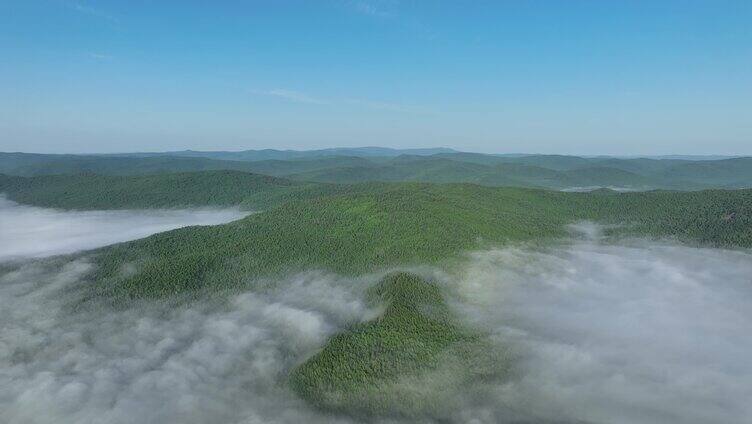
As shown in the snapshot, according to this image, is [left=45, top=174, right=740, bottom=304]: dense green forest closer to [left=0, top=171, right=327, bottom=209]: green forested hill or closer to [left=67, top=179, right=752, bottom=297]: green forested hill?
[left=67, top=179, right=752, bottom=297]: green forested hill

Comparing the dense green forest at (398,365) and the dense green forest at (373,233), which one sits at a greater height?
the dense green forest at (373,233)

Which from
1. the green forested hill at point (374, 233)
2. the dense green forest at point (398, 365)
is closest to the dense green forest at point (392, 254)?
the dense green forest at point (398, 365)

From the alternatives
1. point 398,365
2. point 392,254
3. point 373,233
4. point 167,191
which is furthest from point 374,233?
point 167,191

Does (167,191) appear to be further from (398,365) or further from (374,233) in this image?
(398,365)

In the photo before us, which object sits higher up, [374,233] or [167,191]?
[167,191]

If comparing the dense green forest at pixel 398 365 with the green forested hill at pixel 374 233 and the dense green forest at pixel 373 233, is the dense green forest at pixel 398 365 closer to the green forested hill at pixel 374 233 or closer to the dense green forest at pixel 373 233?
the dense green forest at pixel 373 233

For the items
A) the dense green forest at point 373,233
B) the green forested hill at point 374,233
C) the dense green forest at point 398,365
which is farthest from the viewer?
the green forested hill at point 374,233

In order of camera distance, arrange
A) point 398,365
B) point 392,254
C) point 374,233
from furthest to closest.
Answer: point 374,233 < point 392,254 < point 398,365

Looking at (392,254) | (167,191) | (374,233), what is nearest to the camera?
(392,254)

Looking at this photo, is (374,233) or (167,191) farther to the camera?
(167,191)

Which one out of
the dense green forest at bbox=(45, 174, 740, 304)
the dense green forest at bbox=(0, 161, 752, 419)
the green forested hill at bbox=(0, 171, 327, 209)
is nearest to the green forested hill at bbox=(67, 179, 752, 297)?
the dense green forest at bbox=(45, 174, 740, 304)

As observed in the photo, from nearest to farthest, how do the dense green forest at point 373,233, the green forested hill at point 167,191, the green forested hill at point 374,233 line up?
the dense green forest at point 373,233 < the green forested hill at point 374,233 < the green forested hill at point 167,191

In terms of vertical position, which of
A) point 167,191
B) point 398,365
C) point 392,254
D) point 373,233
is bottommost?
point 398,365

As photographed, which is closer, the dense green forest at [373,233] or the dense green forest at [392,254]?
the dense green forest at [392,254]
